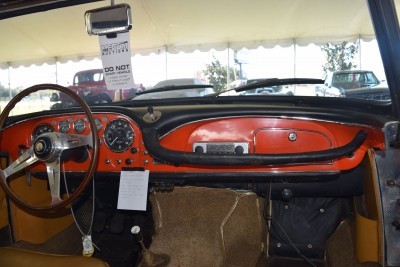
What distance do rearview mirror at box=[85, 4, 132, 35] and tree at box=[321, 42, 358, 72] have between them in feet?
3.60

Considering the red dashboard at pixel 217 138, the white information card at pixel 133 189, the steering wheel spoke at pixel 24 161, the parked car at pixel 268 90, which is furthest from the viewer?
the parked car at pixel 268 90

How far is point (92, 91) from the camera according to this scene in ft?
7.84

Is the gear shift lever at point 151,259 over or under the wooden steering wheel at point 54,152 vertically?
under

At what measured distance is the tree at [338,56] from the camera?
199cm

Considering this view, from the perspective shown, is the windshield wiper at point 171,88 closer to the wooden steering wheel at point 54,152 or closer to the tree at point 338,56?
the wooden steering wheel at point 54,152

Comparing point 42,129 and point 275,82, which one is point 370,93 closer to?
point 275,82

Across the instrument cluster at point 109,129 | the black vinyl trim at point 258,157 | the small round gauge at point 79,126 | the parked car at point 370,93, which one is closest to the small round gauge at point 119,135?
the instrument cluster at point 109,129

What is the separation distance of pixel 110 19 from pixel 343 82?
1348mm

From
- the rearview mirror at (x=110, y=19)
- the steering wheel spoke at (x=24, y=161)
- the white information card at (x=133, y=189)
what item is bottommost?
the white information card at (x=133, y=189)

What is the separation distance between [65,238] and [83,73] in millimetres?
1213

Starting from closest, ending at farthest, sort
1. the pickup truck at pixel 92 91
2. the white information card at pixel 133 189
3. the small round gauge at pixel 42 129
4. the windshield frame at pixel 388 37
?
the windshield frame at pixel 388 37, the white information card at pixel 133 189, the small round gauge at pixel 42 129, the pickup truck at pixel 92 91

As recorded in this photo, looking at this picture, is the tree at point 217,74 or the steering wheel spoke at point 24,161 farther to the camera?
the tree at point 217,74

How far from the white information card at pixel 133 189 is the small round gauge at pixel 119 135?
153 millimetres

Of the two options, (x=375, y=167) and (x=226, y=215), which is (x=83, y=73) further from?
(x=375, y=167)
